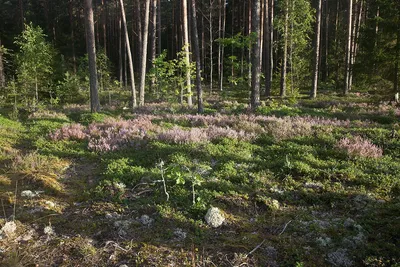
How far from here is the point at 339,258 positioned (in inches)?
160

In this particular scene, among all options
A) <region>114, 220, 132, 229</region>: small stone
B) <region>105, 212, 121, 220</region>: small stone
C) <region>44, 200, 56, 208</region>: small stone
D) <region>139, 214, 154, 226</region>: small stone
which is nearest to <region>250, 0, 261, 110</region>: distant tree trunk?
<region>139, 214, 154, 226</region>: small stone

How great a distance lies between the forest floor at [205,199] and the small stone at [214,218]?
91 mm

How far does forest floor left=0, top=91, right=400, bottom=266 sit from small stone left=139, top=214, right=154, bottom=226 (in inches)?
1.0

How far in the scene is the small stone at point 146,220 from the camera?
5.05m

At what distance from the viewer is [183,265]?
396 centimetres

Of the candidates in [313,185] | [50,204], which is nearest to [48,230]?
[50,204]

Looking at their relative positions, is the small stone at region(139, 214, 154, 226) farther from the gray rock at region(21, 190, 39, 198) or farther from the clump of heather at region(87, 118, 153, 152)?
the clump of heather at region(87, 118, 153, 152)

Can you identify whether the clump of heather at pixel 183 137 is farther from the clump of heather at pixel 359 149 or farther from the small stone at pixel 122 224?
the small stone at pixel 122 224

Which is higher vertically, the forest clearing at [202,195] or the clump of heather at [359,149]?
the clump of heather at [359,149]

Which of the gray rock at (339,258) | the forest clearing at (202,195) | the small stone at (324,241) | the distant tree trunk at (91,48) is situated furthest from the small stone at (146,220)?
the distant tree trunk at (91,48)

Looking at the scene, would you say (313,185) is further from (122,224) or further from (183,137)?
(183,137)

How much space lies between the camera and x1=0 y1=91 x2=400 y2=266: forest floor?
4211 millimetres

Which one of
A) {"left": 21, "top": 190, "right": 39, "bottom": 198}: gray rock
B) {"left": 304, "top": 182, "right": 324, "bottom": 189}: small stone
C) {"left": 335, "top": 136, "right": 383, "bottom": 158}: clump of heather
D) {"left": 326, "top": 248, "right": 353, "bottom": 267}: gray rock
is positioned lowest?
{"left": 326, "top": 248, "right": 353, "bottom": 267}: gray rock

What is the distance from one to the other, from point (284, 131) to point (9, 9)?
5005cm
